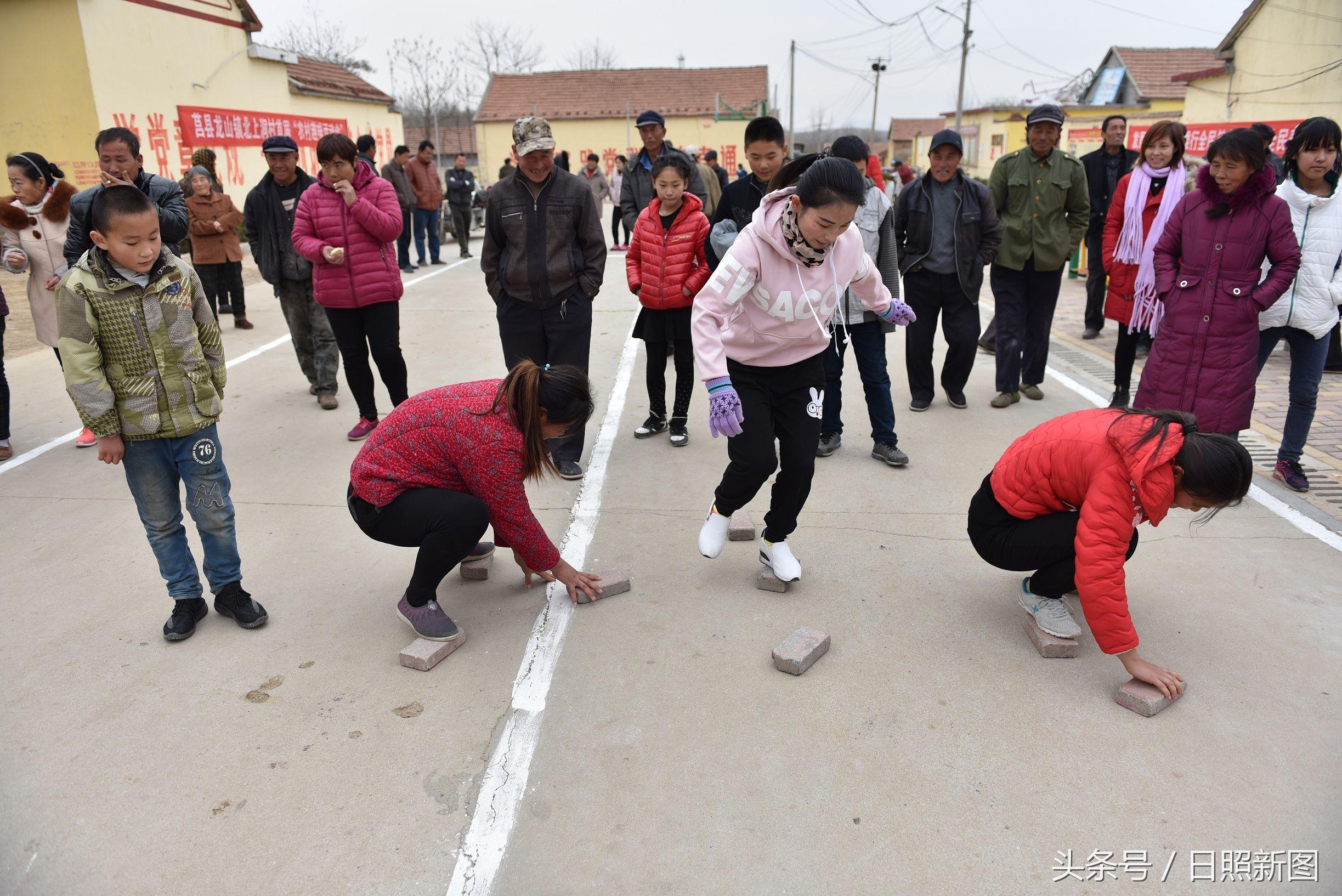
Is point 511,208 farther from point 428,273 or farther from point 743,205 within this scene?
point 428,273

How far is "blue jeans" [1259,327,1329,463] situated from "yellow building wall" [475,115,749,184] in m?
37.7

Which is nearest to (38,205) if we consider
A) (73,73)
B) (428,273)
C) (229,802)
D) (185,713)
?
(185,713)

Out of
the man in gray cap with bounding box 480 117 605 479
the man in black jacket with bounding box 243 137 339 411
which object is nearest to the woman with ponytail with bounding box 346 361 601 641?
the man in gray cap with bounding box 480 117 605 479

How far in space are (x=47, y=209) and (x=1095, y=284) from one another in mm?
9068

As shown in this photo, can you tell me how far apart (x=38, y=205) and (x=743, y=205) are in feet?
15.0

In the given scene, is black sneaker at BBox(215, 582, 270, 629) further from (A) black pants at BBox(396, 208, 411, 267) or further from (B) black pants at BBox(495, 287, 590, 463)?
(A) black pants at BBox(396, 208, 411, 267)

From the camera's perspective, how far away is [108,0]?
14.0 m

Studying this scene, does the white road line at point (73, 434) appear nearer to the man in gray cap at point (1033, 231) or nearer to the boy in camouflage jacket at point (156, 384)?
the boy in camouflage jacket at point (156, 384)

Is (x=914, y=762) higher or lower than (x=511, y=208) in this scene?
lower

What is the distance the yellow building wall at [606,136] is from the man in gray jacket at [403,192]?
90.8 feet

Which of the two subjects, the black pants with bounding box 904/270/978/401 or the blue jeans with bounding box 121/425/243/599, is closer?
the blue jeans with bounding box 121/425/243/599

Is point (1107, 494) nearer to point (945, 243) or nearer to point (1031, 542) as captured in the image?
point (1031, 542)

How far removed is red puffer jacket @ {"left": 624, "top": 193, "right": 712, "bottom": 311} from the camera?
18.2 feet

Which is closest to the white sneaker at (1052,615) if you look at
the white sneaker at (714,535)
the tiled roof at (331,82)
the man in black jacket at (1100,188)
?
the white sneaker at (714,535)
